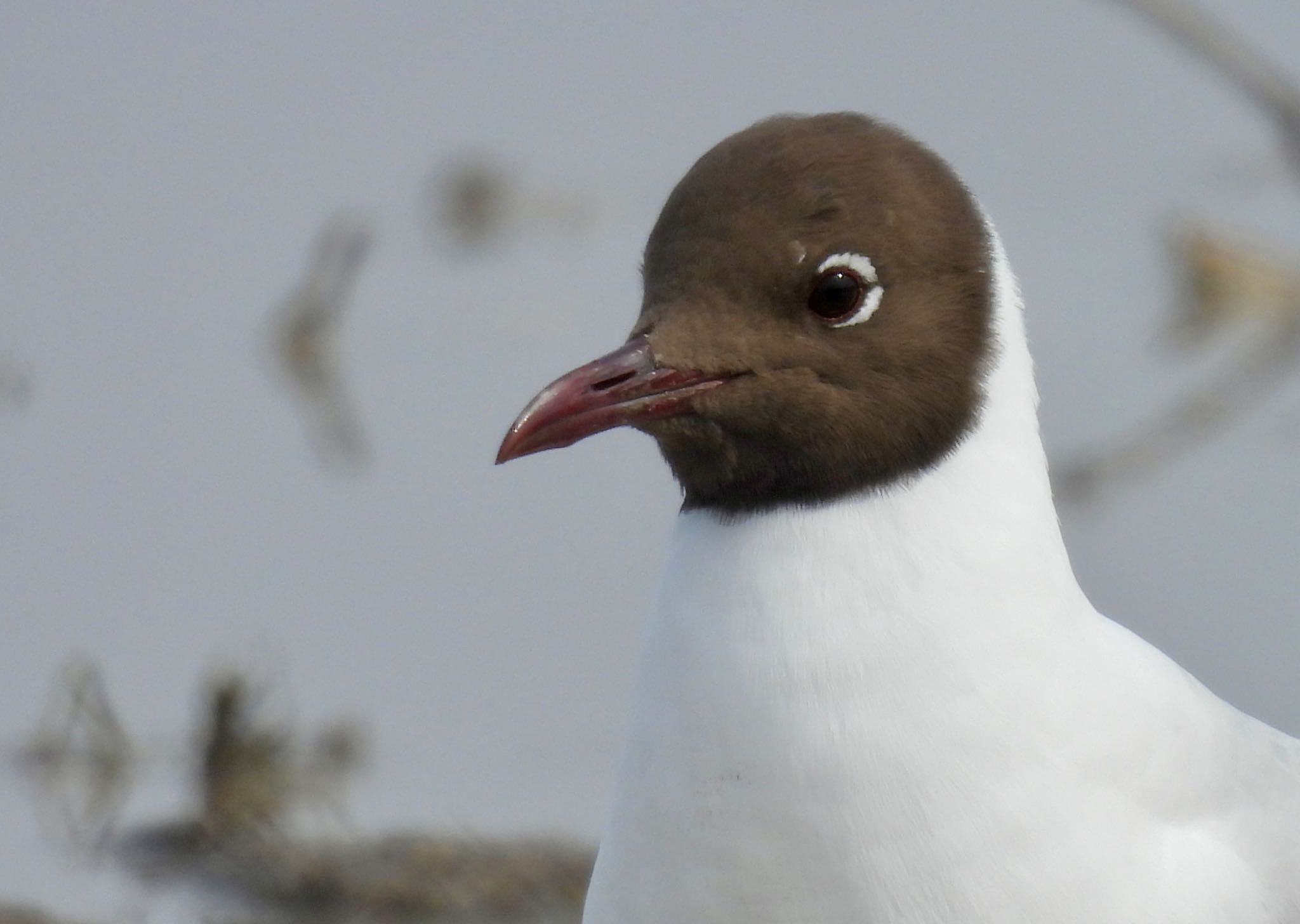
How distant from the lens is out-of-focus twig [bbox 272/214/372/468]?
5.51m

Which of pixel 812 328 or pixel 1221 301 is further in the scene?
pixel 1221 301

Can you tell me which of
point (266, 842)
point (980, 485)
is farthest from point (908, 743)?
point (266, 842)

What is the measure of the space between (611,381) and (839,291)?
29 centimetres

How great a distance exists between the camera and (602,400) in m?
2.76

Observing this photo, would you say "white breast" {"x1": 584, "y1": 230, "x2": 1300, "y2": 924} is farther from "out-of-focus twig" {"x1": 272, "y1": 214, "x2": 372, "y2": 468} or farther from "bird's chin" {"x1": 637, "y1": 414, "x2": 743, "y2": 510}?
"out-of-focus twig" {"x1": 272, "y1": 214, "x2": 372, "y2": 468}

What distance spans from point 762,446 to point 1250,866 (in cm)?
76

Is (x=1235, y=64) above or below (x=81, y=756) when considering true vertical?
above

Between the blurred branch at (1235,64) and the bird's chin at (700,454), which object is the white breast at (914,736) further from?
the blurred branch at (1235,64)

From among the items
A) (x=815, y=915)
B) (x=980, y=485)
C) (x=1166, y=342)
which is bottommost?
(x=815, y=915)

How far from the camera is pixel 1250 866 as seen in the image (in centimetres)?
285

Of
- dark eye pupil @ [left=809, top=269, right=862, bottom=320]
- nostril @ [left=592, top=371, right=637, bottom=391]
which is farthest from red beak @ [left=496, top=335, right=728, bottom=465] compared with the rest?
dark eye pupil @ [left=809, top=269, right=862, bottom=320]

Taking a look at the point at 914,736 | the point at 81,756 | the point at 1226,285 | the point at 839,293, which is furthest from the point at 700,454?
the point at 1226,285

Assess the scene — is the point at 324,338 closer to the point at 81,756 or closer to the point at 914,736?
the point at 81,756

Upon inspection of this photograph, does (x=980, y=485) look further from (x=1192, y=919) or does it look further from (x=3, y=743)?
(x=3, y=743)
